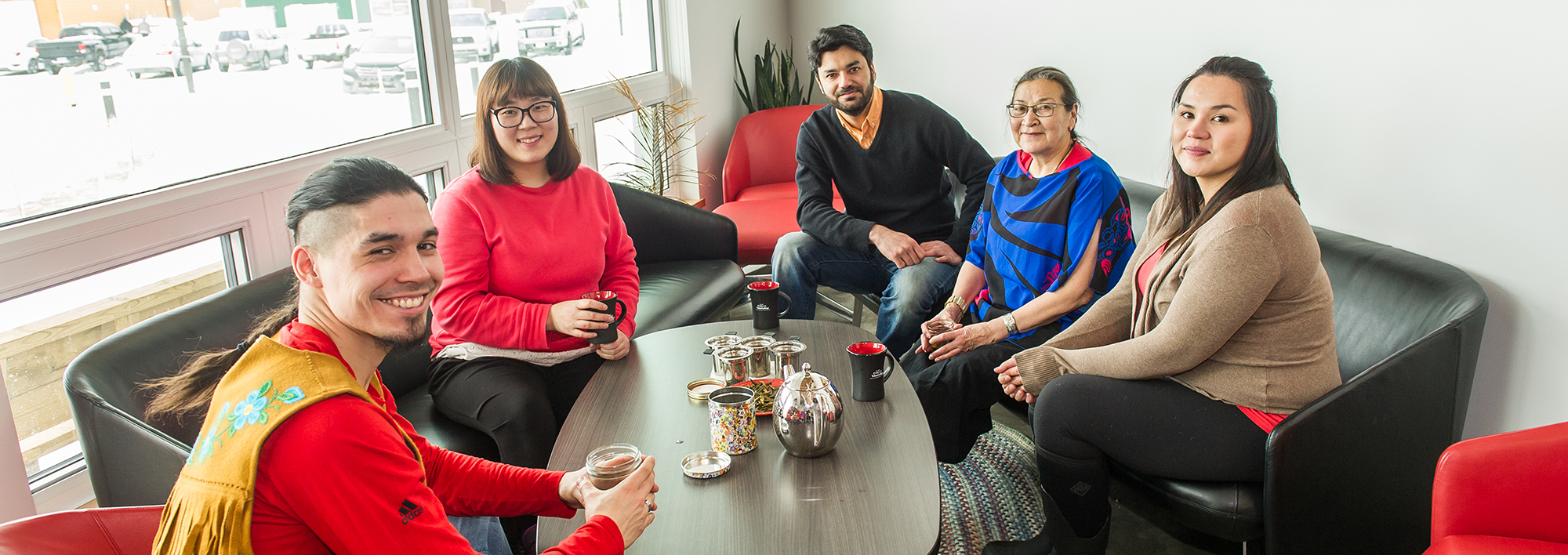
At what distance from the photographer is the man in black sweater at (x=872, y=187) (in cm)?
308

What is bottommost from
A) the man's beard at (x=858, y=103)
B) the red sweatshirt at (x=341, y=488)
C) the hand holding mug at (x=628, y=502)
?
the hand holding mug at (x=628, y=502)

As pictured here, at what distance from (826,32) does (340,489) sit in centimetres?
248

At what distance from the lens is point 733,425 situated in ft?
5.21

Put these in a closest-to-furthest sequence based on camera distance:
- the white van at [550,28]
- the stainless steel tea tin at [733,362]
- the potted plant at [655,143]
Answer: the stainless steel tea tin at [733,362]
the white van at [550,28]
the potted plant at [655,143]

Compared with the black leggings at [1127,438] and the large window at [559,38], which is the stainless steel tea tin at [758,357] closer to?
the black leggings at [1127,438]

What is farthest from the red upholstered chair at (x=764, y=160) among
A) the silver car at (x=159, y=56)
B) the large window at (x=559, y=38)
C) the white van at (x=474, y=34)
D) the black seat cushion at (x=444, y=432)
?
the silver car at (x=159, y=56)

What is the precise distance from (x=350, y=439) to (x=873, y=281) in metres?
2.38

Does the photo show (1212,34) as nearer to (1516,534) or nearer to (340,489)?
(1516,534)

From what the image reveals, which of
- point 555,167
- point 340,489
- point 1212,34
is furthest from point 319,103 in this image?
point 1212,34

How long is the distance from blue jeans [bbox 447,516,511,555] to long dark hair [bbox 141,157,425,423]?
0.43 metres

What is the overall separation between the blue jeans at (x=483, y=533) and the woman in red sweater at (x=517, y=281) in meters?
0.48

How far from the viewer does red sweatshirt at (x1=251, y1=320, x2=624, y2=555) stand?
99cm

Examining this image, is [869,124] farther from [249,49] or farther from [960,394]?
[249,49]

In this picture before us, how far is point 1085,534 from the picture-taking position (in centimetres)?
193
